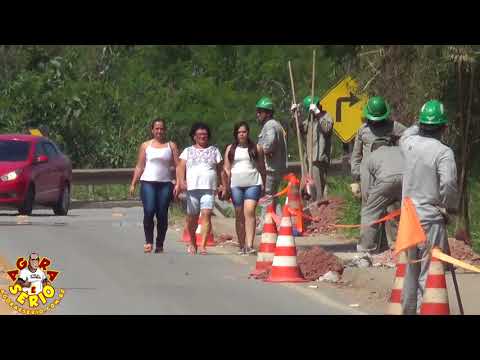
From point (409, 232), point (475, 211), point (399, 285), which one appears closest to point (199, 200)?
point (475, 211)

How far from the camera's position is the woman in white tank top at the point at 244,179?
731 inches

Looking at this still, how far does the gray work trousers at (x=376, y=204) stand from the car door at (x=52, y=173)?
1183 centimetres

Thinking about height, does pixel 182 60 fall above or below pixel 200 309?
above

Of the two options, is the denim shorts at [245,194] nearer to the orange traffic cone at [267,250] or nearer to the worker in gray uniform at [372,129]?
the orange traffic cone at [267,250]

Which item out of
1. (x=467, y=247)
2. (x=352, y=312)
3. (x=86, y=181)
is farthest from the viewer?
(x=86, y=181)

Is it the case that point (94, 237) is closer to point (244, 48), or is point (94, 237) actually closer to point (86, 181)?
point (86, 181)

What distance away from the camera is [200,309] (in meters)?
12.9

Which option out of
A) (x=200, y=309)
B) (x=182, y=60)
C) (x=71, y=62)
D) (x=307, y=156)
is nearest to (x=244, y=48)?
(x=182, y=60)

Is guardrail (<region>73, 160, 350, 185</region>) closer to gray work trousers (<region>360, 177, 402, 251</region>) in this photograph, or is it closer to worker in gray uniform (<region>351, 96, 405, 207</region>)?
worker in gray uniform (<region>351, 96, 405, 207</region>)

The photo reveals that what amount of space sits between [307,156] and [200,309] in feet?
33.2

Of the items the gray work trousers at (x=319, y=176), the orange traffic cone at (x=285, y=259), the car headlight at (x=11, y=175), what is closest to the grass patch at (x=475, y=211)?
the gray work trousers at (x=319, y=176)

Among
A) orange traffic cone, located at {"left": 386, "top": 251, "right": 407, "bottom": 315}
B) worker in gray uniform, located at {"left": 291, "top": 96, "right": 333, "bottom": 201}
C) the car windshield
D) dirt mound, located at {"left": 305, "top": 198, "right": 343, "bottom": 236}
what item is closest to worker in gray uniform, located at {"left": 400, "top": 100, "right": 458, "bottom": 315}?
orange traffic cone, located at {"left": 386, "top": 251, "right": 407, "bottom": 315}

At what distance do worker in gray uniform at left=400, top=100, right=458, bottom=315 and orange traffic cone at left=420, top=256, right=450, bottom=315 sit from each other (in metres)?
0.40

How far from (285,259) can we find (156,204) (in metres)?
3.93
